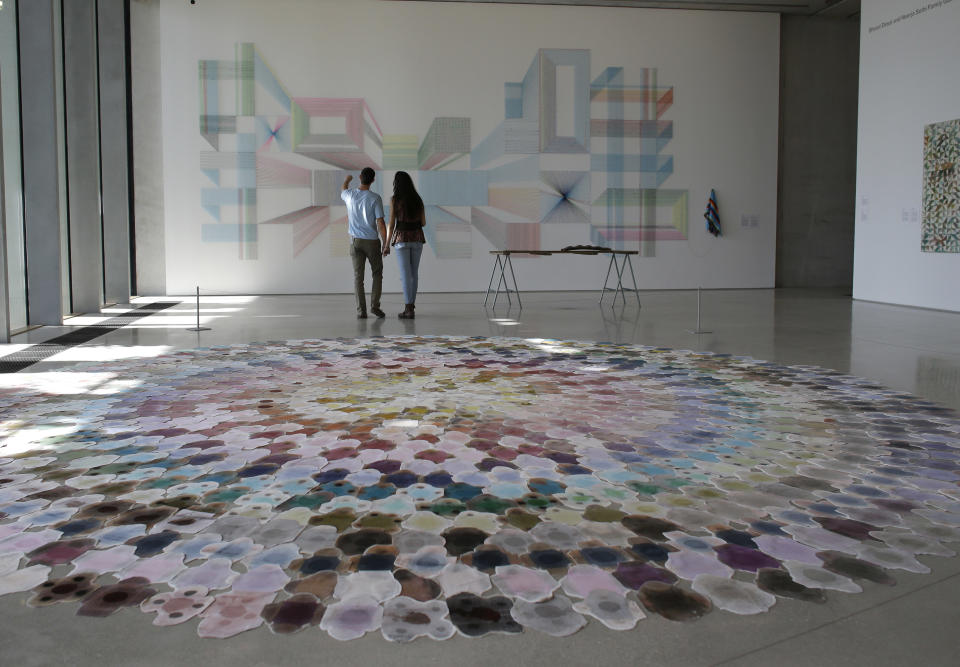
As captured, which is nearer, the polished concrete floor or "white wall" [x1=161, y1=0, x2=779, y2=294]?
the polished concrete floor

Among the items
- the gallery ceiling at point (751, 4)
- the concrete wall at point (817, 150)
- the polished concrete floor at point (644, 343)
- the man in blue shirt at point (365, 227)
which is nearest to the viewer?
the polished concrete floor at point (644, 343)

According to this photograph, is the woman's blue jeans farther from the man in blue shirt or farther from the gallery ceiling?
the gallery ceiling

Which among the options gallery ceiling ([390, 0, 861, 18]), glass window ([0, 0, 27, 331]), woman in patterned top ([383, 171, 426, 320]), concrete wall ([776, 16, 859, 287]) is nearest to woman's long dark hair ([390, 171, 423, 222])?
woman in patterned top ([383, 171, 426, 320])

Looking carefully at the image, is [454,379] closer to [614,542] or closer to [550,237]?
[614,542]

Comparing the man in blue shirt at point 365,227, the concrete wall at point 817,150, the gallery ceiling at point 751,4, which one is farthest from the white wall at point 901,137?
the man in blue shirt at point 365,227

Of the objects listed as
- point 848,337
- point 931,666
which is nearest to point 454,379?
point 931,666

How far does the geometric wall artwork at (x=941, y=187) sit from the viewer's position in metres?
9.69

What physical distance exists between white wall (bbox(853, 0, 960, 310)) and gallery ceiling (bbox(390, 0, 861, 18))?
108 inches

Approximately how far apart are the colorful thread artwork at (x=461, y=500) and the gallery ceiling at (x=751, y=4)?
10.7 metres

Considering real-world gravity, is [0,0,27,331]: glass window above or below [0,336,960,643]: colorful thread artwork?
above

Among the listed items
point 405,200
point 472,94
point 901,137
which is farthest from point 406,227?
point 901,137

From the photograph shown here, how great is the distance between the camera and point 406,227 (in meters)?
8.62

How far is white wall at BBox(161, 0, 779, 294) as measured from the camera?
1290cm

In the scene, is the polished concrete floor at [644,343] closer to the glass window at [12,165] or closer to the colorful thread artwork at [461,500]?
the colorful thread artwork at [461,500]
